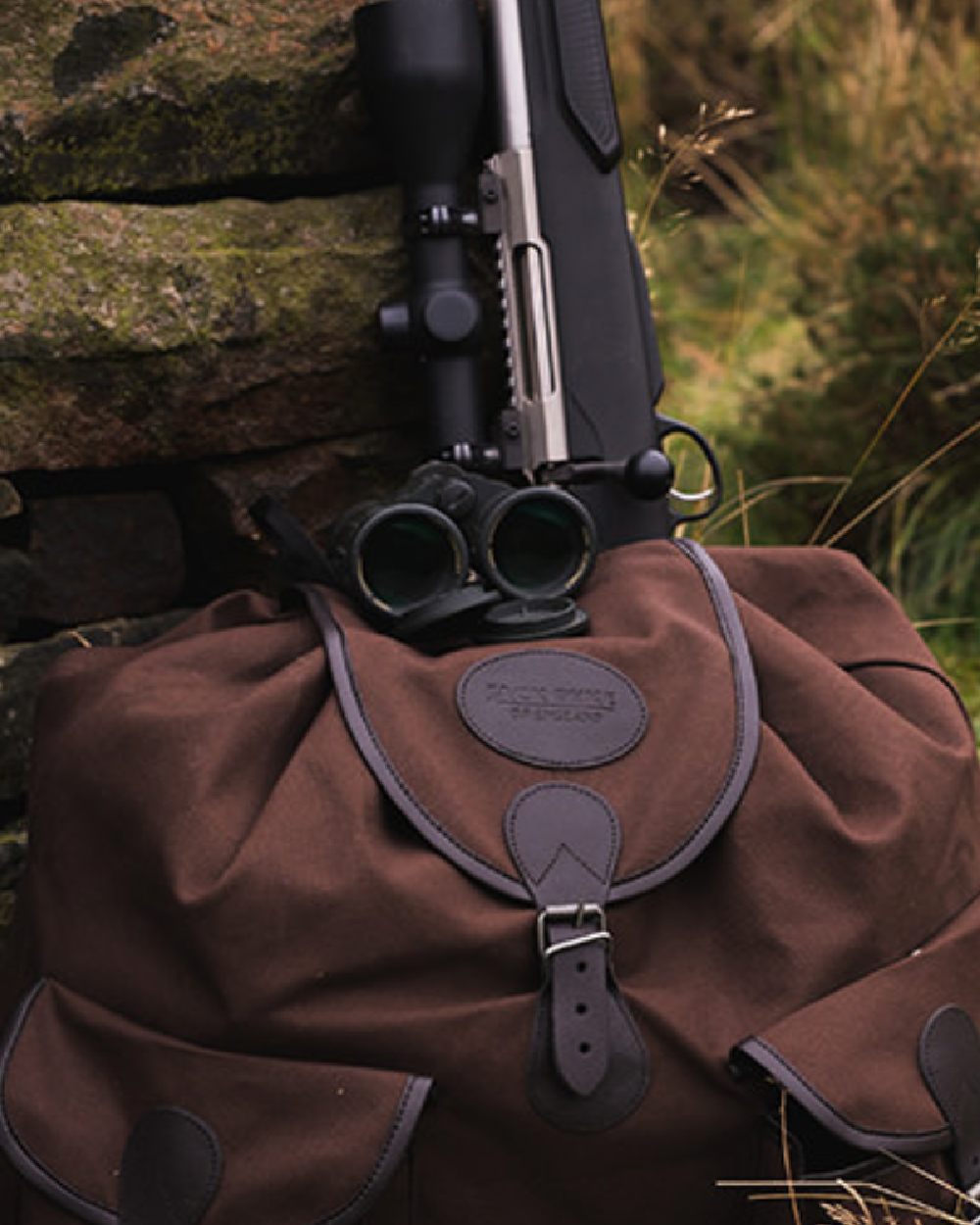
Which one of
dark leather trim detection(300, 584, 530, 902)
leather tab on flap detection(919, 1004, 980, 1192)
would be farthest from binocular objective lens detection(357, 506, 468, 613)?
leather tab on flap detection(919, 1004, 980, 1192)

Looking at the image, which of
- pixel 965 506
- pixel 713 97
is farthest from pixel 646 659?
pixel 713 97

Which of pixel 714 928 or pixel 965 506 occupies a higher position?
pixel 965 506

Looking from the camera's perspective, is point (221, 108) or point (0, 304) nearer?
point (0, 304)

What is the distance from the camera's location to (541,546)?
1.87 meters

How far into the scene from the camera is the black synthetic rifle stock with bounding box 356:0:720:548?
2047mm

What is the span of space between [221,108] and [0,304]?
0.35m

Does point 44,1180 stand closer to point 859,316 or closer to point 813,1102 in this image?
point 813,1102

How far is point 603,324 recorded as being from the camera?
210 cm

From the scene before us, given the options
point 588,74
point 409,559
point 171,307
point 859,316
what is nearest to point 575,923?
point 409,559

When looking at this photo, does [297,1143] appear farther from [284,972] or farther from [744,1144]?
[744,1144]

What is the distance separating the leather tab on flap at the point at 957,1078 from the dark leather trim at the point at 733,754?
0.83ft

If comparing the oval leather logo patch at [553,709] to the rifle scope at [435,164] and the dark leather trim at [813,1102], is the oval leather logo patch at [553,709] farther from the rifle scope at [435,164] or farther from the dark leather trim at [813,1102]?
the rifle scope at [435,164]

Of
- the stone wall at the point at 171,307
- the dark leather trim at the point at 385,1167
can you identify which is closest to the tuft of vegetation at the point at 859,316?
the stone wall at the point at 171,307

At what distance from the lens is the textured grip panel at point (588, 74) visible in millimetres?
2066
